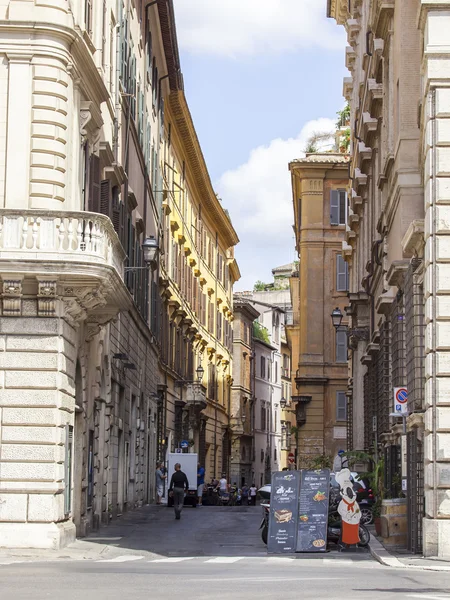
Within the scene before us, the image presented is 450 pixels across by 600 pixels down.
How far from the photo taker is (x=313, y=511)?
24.0m

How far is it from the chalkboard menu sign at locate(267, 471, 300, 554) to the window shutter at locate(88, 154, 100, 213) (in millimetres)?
7155

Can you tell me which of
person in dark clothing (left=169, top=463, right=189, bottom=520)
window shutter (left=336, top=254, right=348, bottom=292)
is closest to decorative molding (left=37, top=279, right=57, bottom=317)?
person in dark clothing (left=169, top=463, right=189, bottom=520)

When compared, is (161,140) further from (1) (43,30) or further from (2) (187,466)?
(1) (43,30)

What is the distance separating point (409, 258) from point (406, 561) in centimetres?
759

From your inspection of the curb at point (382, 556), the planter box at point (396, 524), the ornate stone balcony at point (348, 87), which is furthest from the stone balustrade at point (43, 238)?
the ornate stone balcony at point (348, 87)

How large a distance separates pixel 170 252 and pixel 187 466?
9144 millimetres

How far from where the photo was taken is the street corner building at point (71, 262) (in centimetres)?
2272

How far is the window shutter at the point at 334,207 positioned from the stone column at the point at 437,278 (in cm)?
4492

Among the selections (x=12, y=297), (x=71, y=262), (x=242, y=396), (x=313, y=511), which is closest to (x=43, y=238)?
(x=71, y=262)

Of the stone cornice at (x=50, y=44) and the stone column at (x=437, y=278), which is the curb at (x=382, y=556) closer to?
the stone column at (x=437, y=278)

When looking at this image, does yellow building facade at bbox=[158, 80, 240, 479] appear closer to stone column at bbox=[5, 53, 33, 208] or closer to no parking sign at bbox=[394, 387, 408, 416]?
no parking sign at bbox=[394, 387, 408, 416]

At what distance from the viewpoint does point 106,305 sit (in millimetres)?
26250

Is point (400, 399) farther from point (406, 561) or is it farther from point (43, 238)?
point (43, 238)

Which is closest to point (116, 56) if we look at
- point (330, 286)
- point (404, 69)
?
point (404, 69)
